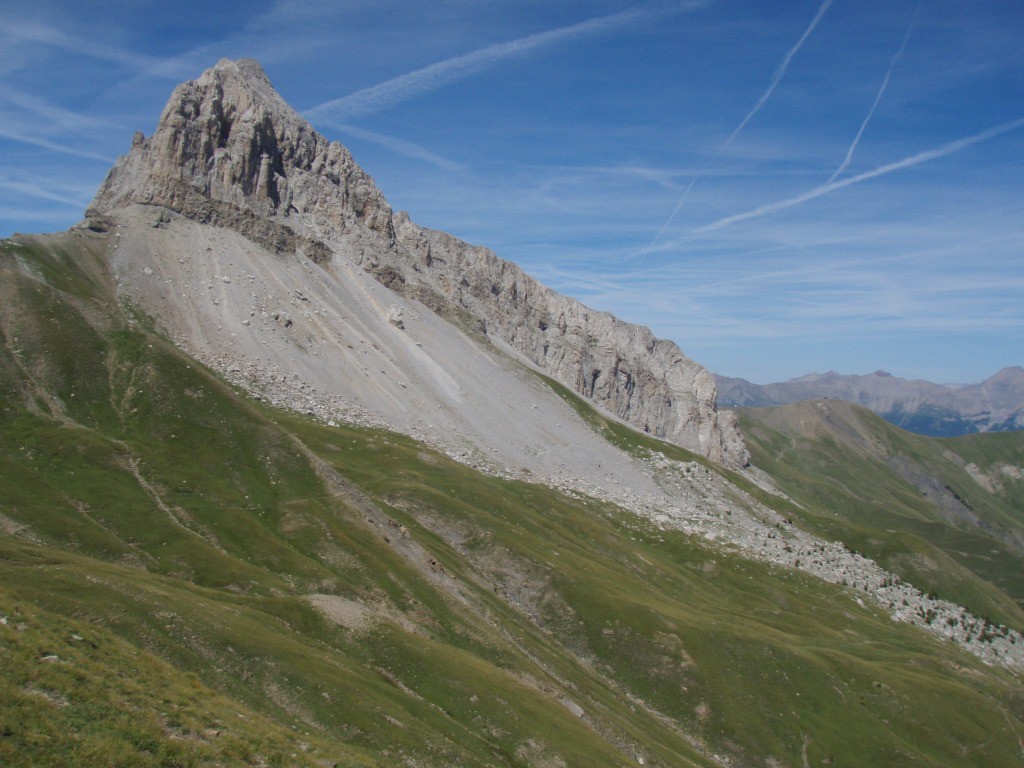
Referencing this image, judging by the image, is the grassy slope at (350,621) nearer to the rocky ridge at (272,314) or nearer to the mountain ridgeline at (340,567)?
the mountain ridgeline at (340,567)

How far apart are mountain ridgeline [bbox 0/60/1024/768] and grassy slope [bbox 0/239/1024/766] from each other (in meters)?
0.35

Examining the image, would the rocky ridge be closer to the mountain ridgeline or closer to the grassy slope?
the mountain ridgeline

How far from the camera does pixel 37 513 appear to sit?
66125 millimetres

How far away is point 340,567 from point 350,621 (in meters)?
18.8

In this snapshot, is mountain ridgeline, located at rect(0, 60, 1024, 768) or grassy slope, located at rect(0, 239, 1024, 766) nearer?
grassy slope, located at rect(0, 239, 1024, 766)

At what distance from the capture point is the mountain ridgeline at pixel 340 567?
42281 millimetres

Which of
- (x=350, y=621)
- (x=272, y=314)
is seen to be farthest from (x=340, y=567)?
(x=272, y=314)

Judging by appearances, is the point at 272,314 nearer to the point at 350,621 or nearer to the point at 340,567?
the point at 340,567

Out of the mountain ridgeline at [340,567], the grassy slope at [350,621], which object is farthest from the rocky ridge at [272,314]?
the grassy slope at [350,621]

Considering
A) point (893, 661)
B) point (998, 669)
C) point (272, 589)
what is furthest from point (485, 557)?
point (998, 669)

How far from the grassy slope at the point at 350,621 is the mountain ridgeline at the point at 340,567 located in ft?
1.14

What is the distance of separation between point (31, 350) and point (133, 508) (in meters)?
42.7

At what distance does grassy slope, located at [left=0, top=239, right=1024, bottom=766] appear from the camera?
41219 mm

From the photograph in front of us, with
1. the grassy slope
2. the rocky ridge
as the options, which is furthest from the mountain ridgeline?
the rocky ridge
